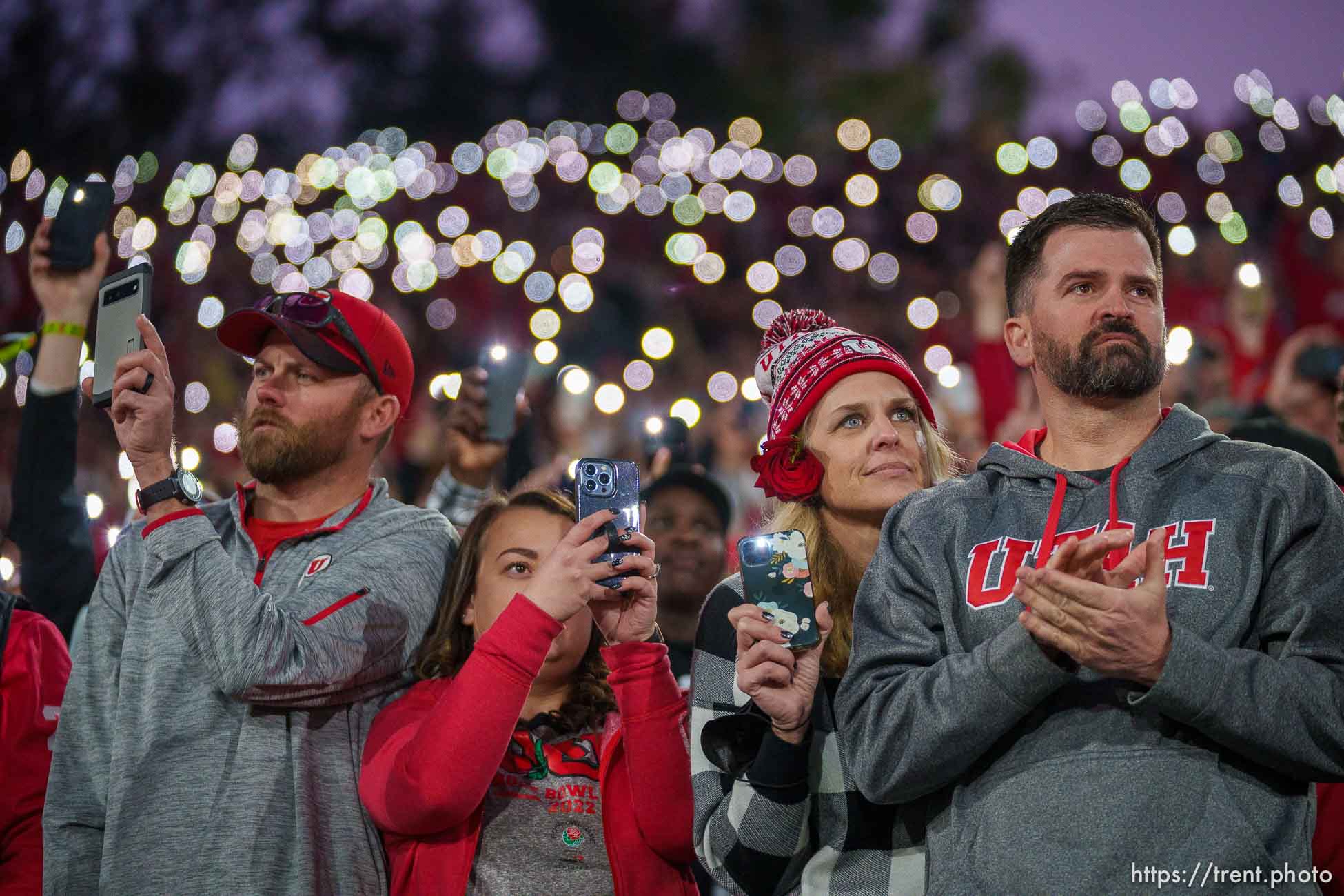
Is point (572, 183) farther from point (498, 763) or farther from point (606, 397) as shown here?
point (498, 763)

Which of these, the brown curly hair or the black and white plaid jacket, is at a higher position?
the brown curly hair

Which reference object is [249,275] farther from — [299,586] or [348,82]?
[299,586]

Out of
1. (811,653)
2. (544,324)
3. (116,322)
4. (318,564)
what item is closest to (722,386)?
(544,324)

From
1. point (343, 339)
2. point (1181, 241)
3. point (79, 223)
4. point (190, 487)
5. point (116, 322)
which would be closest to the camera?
point (190, 487)

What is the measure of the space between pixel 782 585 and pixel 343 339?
5.74 ft

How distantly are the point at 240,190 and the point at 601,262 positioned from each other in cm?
345

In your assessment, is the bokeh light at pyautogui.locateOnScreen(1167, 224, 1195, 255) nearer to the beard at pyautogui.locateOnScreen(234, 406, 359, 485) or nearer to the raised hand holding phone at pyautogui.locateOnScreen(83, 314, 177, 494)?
the beard at pyautogui.locateOnScreen(234, 406, 359, 485)

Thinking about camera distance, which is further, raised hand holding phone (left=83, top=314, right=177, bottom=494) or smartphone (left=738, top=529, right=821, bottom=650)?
raised hand holding phone (left=83, top=314, right=177, bottom=494)

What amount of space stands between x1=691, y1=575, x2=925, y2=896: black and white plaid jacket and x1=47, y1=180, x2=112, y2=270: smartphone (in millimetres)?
2532

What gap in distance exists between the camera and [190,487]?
322 centimetres

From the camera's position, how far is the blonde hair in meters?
3.09

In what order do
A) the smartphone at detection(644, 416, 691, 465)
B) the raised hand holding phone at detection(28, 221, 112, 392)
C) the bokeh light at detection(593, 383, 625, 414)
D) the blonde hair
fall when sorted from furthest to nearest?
1. the bokeh light at detection(593, 383, 625, 414)
2. the smartphone at detection(644, 416, 691, 465)
3. the raised hand holding phone at detection(28, 221, 112, 392)
4. the blonde hair

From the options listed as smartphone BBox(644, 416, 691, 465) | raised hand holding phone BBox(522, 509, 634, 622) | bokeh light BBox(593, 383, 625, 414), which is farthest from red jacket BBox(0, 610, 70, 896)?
bokeh light BBox(593, 383, 625, 414)

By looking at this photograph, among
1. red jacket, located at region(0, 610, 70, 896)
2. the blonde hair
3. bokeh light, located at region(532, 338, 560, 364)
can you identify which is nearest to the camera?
the blonde hair
